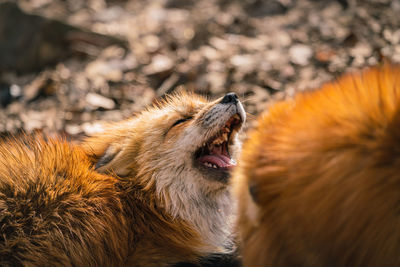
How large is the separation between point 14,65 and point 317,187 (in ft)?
18.3

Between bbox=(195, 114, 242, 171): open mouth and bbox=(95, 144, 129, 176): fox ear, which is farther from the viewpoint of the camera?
bbox=(195, 114, 242, 171): open mouth

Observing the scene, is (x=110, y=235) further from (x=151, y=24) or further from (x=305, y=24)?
(x=151, y=24)

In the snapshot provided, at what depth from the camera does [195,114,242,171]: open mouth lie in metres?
2.91

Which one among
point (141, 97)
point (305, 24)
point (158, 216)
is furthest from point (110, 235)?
point (305, 24)

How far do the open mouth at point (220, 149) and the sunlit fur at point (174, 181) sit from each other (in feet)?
0.31

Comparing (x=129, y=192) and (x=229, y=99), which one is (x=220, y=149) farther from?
(x=129, y=192)

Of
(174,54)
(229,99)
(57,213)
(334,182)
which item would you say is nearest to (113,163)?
(57,213)

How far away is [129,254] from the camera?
2436 millimetres

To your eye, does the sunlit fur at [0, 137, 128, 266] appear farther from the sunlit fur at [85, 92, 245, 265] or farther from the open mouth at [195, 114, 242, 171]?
the open mouth at [195, 114, 242, 171]

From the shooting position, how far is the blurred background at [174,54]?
181 inches

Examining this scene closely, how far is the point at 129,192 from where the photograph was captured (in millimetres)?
2670


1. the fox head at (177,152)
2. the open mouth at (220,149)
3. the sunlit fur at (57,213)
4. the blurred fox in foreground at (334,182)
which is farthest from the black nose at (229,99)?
the blurred fox in foreground at (334,182)

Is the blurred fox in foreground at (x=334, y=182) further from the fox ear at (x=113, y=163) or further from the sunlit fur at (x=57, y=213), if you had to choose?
the fox ear at (x=113, y=163)

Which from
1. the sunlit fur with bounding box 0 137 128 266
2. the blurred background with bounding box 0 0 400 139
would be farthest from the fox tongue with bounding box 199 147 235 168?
the blurred background with bounding box 0 0 400 139
